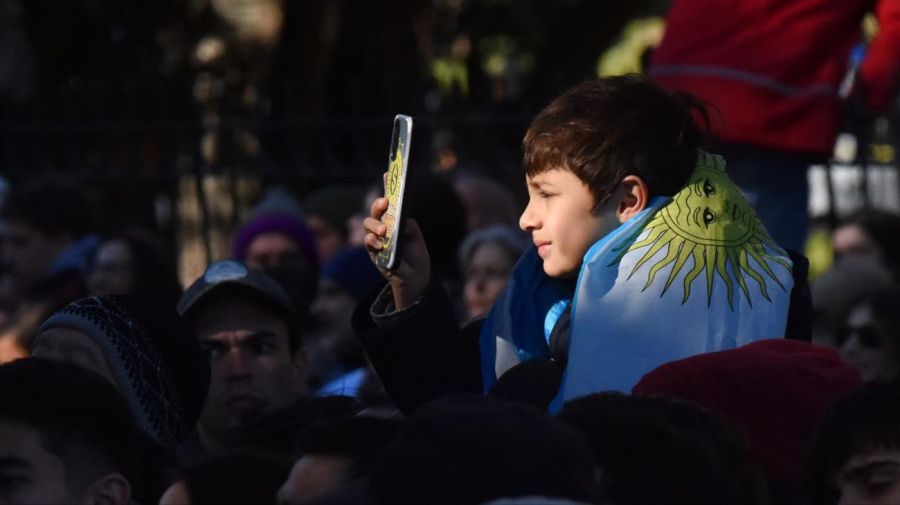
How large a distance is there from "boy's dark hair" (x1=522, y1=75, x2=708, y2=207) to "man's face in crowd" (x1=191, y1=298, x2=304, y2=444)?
1.70 m

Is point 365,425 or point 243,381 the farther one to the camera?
point 243,381

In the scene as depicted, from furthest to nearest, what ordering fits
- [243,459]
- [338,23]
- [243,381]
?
1. [338,23]
2. [243,381]
3. [243,459]

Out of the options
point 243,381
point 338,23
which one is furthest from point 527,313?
point 338,23

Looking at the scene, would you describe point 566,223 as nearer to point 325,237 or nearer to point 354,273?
point 354,273

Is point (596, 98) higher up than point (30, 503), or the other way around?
Result: point (596, 98)

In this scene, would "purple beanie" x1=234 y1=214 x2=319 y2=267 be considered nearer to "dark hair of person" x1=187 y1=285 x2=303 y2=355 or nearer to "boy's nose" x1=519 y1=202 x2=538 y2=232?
"dark hair of person" x1=187 y1=285 x2=303 y2=355

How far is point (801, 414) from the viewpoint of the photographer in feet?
11.4

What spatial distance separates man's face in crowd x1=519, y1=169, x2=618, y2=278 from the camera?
13.5 feet

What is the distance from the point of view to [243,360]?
5.70 m

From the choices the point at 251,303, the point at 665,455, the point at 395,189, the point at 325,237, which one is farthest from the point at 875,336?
the point at 325,237

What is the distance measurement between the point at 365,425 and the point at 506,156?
5.14 meters

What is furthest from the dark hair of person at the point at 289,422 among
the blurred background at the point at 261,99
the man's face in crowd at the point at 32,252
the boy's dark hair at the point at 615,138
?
the man's face in crowd at the point at 32,252

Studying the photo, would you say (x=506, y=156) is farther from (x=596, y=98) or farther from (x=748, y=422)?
(x=748, y=422)

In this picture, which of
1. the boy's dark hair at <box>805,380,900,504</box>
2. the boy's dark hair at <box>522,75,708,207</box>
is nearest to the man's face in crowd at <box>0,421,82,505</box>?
the boy's dark hair at <box>522,75,708,207</box>
